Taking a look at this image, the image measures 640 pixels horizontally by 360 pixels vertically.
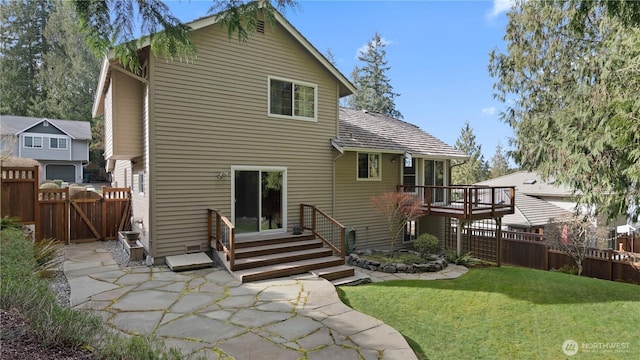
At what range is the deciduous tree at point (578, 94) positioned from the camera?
7336 mm

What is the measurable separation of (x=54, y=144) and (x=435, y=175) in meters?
33.8

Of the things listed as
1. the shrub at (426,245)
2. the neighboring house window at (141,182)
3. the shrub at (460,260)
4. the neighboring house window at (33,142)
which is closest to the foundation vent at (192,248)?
the neighboring house window at (141,182)

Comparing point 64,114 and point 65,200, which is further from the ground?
point 64,114

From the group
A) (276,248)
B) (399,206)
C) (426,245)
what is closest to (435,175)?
(399,206)

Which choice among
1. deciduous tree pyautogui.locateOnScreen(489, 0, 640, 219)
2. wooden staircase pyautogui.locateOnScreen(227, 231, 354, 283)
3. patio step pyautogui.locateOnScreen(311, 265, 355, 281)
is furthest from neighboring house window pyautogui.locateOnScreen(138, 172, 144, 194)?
deciduous tree pyautogui.locateOnScreen(489, 0, 640, 219)

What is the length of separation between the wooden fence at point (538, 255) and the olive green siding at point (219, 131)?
25.5 feet

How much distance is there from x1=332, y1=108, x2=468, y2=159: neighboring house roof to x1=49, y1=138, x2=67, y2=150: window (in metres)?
29.2

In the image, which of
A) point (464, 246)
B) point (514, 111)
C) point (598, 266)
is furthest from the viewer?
point (514, 111)

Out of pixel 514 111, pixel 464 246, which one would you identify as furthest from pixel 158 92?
pixel 514 111

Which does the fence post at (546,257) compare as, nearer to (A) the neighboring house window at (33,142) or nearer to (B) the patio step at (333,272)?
(B) the patio step at (333,272)

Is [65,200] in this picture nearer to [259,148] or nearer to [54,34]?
[259,148]

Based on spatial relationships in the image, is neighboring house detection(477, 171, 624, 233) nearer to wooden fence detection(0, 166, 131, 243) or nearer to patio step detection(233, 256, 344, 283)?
patio step detection(233, 256, 344, 283)

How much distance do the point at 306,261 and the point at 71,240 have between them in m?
7.76

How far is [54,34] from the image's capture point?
34.1 metres
